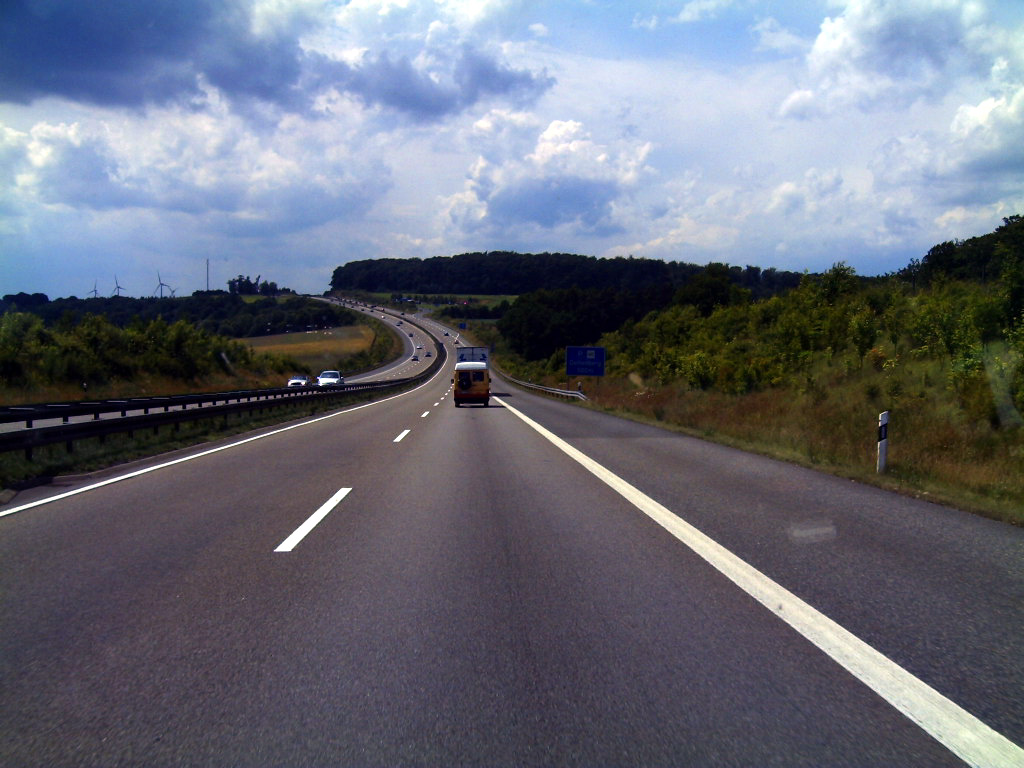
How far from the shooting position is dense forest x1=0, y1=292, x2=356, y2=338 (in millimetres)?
47844

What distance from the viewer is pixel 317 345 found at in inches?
3851

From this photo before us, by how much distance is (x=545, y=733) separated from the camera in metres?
3.91

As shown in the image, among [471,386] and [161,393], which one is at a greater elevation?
[471,386]

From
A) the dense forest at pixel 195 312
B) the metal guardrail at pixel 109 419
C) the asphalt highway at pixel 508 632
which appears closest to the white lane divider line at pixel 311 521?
the asphalt highway at pixel 508 632

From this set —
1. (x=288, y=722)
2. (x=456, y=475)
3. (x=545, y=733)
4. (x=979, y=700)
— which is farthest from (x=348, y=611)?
(x=456, y=475)

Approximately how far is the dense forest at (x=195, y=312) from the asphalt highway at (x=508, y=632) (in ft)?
114

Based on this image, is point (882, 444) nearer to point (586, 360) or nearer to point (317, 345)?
point (586, 360)

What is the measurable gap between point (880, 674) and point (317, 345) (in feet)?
318

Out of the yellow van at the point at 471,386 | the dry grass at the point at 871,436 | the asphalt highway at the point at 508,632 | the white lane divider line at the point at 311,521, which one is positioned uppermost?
the asphalt highway at the point at 508,632

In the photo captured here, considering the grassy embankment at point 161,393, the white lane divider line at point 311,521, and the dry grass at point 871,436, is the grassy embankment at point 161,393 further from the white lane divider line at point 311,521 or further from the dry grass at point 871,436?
the dry grass at point 871,436

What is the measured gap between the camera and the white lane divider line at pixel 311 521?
788cm

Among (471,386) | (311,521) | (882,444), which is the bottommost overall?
(471,386)

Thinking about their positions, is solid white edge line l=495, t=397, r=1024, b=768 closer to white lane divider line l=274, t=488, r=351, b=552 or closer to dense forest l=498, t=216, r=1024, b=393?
white lane divider line l=274, t=488, r=351, b=552

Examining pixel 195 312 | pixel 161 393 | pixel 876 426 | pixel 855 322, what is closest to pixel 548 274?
pixel 195 312
